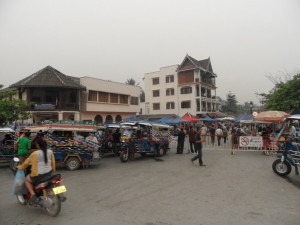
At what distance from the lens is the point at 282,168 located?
30.7 feet

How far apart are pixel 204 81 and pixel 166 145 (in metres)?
37.9

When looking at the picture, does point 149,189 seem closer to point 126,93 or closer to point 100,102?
point 100,102

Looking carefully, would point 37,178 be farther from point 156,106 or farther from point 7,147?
point 156,106

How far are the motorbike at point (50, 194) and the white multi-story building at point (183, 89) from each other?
44.9 m

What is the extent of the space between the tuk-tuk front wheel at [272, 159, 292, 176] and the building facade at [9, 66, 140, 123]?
2657 cm

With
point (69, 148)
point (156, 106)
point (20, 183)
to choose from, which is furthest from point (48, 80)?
point (20, 183)

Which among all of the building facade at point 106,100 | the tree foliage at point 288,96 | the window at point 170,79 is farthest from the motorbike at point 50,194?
the window at point 170,79

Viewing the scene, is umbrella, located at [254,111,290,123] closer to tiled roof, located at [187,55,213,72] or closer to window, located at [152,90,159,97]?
tiled roof, located at [187,55,213,72]

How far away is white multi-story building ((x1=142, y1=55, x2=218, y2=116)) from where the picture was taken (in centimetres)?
4947

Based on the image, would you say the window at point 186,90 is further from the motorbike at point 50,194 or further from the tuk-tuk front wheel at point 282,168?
the motorbike at point 50,194

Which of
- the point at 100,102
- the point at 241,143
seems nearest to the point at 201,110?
the point at 100,102

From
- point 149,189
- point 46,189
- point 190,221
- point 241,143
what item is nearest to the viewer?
point 190,221

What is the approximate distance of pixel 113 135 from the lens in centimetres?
1653

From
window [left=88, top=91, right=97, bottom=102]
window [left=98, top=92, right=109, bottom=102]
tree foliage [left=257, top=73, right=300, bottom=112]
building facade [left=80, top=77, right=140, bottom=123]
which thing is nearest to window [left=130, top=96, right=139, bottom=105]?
building facade [left=80, top=77, right=140, bottom=123]
